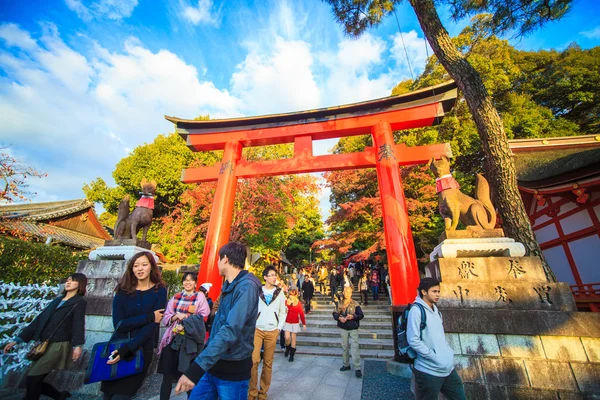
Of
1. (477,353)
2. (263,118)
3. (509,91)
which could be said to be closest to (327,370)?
(477,353)

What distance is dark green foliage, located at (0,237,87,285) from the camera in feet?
13.7

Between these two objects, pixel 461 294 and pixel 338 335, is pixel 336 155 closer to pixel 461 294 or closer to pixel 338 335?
pixel 461 294

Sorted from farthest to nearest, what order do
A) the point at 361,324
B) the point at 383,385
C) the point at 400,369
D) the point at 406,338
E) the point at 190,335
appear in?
the point at 361,324 → the point at 400,369 → the point at 383,385 → the point at 190,335 → the point at 406,338

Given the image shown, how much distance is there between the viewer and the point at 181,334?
8.50 feet

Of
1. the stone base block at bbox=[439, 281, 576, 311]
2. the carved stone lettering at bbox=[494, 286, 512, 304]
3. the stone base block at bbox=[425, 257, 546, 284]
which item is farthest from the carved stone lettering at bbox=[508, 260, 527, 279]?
the carved stone lettering at bbox=[494, 286, 512, 304]

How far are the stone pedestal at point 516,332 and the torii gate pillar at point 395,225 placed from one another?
1795 millimetres

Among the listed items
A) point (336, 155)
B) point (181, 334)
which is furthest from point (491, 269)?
point (336, 155)

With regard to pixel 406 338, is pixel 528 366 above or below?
below

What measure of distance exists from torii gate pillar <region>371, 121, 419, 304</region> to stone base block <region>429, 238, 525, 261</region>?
1667 mm

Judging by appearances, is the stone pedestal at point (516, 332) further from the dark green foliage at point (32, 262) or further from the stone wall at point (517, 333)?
the dark green foliage at point (32, 262)

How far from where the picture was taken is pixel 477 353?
300cm

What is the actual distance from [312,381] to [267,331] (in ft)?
→ 4.80

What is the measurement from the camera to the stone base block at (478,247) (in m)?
3.56

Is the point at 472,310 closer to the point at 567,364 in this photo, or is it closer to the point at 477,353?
the point at 477,353
